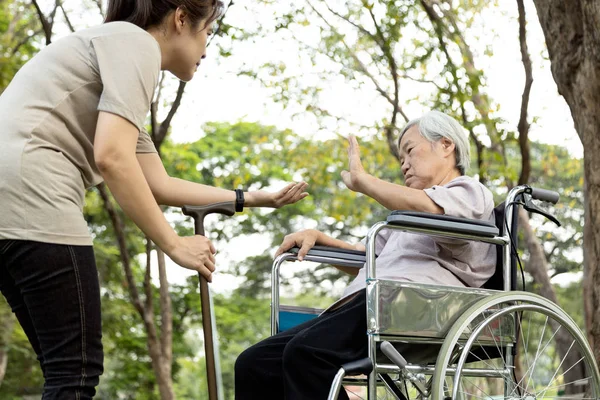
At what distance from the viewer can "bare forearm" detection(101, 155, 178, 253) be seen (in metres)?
1.74

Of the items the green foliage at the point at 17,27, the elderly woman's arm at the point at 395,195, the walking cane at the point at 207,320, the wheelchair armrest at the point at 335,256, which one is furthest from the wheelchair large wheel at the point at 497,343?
the green foliage at the point at 17,27

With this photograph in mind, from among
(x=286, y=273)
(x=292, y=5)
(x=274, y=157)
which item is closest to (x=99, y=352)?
(x=292, y=5)

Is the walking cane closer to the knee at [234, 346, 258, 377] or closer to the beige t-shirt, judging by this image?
the beige t-shirt

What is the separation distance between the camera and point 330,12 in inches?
338

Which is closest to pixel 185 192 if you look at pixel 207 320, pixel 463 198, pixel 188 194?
pixel 188 194

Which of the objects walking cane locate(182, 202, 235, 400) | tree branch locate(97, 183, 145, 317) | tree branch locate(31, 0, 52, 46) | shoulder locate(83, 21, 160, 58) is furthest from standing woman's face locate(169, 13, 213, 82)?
tree branch locate(97, 183, 145, 317)

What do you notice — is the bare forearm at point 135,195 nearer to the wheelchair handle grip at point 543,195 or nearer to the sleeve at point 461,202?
the sleeve at point 461,202

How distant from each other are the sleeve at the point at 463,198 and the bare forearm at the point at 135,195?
3.08ft

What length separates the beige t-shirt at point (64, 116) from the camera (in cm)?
170

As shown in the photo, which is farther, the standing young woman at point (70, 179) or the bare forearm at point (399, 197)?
the bare forearm at point (399, 197)

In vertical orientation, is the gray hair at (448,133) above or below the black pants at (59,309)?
above

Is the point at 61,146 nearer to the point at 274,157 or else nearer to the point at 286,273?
the point at 274,157

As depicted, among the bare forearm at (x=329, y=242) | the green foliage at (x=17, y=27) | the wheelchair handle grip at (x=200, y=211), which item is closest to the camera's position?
the wheelchair handle grip at (x=200, y=211)

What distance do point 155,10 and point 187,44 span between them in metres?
0.11
